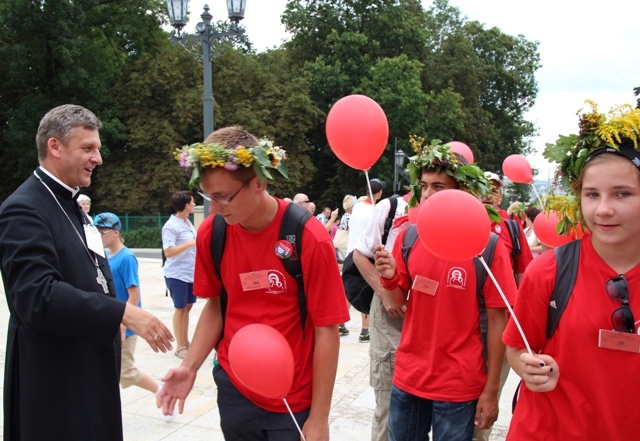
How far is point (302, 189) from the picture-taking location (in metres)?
33.8

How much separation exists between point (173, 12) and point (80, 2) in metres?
21.6

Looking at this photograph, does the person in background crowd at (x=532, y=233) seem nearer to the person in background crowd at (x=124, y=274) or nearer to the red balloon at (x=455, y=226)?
the person in background crowd at (x=124, y=274)

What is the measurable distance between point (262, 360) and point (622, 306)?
1297 millimetres

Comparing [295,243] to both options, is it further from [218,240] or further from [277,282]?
[218,240]

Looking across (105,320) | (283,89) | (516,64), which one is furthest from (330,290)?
(516,64)

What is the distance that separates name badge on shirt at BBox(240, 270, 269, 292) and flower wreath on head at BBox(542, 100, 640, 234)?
1222 millimetres

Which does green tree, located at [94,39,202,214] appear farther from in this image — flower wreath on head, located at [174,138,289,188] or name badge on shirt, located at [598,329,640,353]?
name badge on shirt, located at [598,329,640,353]

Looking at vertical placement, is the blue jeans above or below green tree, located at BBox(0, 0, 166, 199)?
below

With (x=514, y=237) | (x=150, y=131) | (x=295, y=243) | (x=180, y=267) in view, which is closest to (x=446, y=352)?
(x=295, y=243)

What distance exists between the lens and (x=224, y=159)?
7.67ft

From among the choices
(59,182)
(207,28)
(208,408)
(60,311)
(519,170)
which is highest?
(207,28)

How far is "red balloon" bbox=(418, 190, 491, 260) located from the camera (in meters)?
2.45

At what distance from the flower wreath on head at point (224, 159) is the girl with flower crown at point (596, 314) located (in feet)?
3.66

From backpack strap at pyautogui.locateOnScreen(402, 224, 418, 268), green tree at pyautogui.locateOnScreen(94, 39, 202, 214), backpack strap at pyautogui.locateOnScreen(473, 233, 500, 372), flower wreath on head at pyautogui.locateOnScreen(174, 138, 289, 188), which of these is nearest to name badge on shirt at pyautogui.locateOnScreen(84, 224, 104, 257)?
flower wreath on head at pyautogui.locateOnScreen(174, 138, 289, 188)
